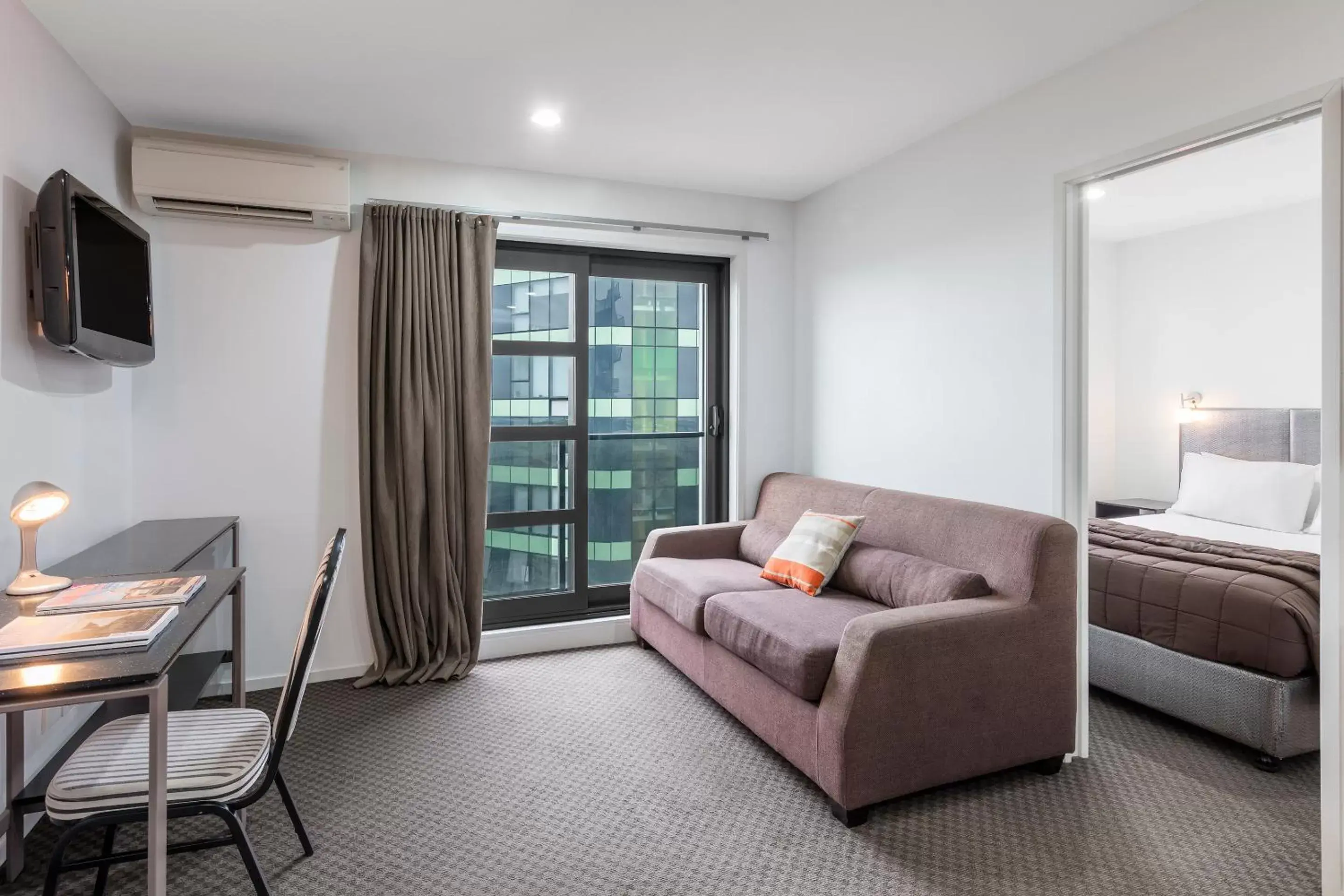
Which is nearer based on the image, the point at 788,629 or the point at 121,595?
the point at 121,595

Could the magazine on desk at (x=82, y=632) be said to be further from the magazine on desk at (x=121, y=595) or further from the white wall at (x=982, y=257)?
the white wall at (x=982, y=257)

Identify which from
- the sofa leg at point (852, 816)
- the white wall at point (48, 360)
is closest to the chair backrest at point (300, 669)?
the white wall at point (48, 360)

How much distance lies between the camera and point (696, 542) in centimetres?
388

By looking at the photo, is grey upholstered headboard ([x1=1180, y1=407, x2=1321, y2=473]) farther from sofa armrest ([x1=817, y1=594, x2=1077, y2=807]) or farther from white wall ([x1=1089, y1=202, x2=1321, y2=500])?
sofa armrest ([x1=817, y1=594, x2=1077, y2=807])

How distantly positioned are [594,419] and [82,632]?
9.19ft

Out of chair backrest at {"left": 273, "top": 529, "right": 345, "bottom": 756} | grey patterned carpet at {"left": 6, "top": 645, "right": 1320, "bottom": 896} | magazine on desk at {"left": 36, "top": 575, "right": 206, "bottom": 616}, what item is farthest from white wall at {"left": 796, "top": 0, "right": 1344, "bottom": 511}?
magazine on desk at {"left": 36, "top": 575, "right": 206, "bottom": 616}

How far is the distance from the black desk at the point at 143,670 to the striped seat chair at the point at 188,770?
11 cm

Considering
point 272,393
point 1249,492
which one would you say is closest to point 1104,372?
point 1249,492

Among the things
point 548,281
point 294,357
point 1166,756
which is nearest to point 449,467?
point 294,357

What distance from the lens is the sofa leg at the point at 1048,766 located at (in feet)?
8.26

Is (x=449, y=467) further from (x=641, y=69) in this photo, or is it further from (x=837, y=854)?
(x=837, y=854)

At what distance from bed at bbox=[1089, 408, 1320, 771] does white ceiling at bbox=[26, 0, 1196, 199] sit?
6.49ft

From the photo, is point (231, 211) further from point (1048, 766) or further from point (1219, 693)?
point (1219, 693)

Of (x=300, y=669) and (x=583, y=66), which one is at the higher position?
(x=583, y=66)
